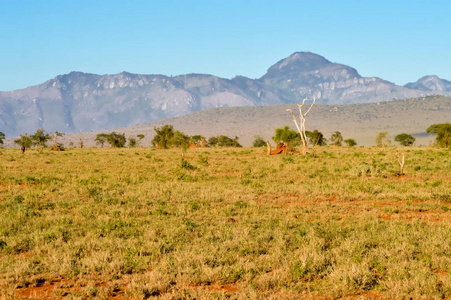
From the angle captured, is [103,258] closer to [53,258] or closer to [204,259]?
[53,258]

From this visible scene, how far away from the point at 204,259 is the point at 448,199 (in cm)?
1138

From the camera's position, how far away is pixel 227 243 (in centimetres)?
1051

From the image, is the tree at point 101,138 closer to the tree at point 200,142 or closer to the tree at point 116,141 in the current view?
the tree at point 116,141

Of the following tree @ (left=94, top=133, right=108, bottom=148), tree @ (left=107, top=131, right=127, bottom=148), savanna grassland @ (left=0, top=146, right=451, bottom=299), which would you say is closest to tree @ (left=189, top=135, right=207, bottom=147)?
tree @ (left=107, top=131, right=127, bottom=148)

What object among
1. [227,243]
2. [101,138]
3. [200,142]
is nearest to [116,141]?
[101,138]

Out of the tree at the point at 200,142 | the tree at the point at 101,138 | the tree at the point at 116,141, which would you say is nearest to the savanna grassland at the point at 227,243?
the tree at the point at 200,142

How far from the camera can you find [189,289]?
8047 mm

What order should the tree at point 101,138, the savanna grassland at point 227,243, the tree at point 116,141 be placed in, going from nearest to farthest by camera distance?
the savanna grassland at point 227,243
the tree at point 116,141
the tree at point 101,138

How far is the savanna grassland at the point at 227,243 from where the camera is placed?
318 inches

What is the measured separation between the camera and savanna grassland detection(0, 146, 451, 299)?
26.5 ft

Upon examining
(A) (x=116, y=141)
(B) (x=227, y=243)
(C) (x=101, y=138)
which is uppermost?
(B) (x=227, y=243)

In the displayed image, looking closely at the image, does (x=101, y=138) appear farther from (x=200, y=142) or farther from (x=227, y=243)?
(x=227, y=243)

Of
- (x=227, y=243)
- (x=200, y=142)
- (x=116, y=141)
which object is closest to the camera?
(x=227, y=243)

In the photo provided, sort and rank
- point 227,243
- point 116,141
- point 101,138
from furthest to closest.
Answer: point 101,138
point 116,141
point 227,243
